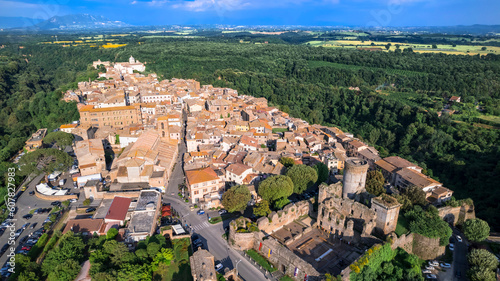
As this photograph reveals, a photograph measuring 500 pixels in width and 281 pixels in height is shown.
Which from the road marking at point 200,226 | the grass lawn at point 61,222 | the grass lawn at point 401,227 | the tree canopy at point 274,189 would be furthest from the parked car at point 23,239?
the grass lawn at point 401,227

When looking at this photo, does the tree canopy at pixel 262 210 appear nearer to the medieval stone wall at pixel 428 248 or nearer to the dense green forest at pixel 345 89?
the medieval stone wall at pixel 428 248

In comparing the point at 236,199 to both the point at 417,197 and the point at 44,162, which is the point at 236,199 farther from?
the point at 44,162

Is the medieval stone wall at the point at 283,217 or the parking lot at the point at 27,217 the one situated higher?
the medieval stone wall at the point at 283,217

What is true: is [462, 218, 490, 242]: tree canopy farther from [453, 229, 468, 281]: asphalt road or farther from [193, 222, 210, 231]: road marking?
[193, 222, 210, 231]: road marking

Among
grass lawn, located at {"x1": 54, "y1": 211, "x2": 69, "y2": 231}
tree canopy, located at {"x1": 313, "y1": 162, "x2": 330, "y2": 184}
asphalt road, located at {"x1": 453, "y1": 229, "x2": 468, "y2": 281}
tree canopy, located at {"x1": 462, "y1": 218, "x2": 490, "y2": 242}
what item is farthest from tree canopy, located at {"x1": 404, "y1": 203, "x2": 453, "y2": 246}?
grass lawn, located at {"x1": 54, "y1": 211, "x2": 69, "y2": 231}

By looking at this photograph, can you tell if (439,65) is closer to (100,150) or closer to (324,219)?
(324,219)
